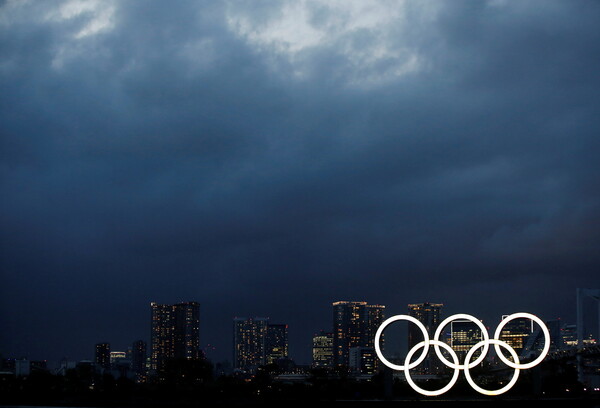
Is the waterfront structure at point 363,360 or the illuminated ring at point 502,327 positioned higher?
the illuminated ring at point 502,327

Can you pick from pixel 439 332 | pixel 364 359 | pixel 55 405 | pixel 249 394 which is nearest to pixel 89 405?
pixel 55 405

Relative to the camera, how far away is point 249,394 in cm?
4791


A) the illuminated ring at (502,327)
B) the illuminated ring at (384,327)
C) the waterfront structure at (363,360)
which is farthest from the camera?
the waterfront structure at (363,360)

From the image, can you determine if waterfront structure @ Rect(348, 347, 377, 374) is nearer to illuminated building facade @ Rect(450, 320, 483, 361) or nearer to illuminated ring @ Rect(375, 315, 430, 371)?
illuminated building facade @ Rect(450, 320, 483, 361)

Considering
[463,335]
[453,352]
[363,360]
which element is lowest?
[363,360]

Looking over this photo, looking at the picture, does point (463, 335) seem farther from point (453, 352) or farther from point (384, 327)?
point (384, 327)

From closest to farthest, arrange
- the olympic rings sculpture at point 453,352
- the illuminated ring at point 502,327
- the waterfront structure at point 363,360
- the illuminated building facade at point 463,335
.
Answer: the olympic rings sculpture at point 453,352, the illuminated ring at point 502,327, the illuminated building facade at point 463,335, the waterfront structure at point 363,360

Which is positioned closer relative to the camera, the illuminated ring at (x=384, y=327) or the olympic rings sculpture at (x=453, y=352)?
the illuminated ring at (x=384, y=327)

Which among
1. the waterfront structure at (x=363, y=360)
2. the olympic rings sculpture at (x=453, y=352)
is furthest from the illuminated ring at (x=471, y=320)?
the waterfront structure at (x=363, y=360)

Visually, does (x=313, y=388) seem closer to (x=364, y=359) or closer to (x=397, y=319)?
(x=397, y=319)

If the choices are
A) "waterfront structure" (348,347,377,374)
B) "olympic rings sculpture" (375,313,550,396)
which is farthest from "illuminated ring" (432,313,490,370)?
"waterfront structure" (348,347,377,374)

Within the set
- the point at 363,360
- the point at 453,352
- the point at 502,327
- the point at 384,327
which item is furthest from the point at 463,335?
the point at 384,327

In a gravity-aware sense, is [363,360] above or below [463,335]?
below

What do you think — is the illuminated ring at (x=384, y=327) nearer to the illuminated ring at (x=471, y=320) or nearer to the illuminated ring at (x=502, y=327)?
the illuminated ring at (x=471, y=320)
